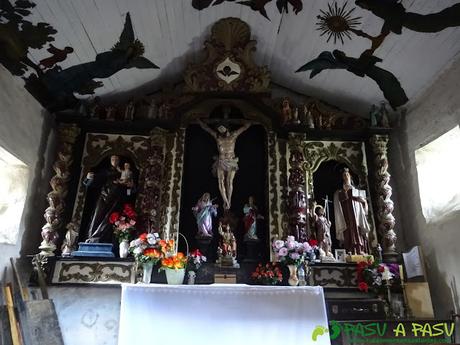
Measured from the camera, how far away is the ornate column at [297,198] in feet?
15.7

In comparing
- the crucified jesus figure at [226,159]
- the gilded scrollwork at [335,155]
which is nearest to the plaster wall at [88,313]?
the crucified jesus figure at [226,159]

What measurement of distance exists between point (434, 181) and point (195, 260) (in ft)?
9.85

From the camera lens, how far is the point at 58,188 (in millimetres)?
4844

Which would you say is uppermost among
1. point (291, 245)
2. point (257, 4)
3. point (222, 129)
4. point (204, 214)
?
point (257, 4)

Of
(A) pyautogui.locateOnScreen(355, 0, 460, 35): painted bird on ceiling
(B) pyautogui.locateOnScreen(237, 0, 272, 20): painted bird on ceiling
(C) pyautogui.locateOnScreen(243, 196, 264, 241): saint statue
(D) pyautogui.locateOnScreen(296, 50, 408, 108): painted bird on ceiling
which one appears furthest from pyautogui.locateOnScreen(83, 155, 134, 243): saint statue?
(A) pyautogui.locateOnScreen(355, 0, 460, 35): painted bird on ceiling

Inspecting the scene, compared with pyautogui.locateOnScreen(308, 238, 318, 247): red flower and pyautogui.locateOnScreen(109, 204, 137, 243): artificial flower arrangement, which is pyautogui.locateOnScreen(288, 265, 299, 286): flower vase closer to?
pyautogui.locateOnScreen(308, 238, 318, 247): red flower

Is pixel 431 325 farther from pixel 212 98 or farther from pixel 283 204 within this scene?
pixel 212 98

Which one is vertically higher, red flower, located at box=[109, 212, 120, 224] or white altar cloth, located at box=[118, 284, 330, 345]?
red flower, located at box=[109, 212, 120, 224]

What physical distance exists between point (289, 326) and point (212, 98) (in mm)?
3285

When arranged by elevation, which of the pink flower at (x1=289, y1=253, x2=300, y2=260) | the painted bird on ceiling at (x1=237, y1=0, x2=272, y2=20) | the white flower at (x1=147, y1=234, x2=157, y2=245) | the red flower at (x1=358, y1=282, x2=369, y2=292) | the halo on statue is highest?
the painted bird on ceiling at (x1=237, y1=0, x2=272, y2=20)

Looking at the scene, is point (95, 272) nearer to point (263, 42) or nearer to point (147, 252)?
point (147, 252)

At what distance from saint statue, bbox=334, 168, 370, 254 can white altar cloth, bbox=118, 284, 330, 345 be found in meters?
1.29

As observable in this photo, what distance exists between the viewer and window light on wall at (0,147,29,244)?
4.40 metres

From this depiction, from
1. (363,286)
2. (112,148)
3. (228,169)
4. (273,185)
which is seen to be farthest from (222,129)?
(363,286)
